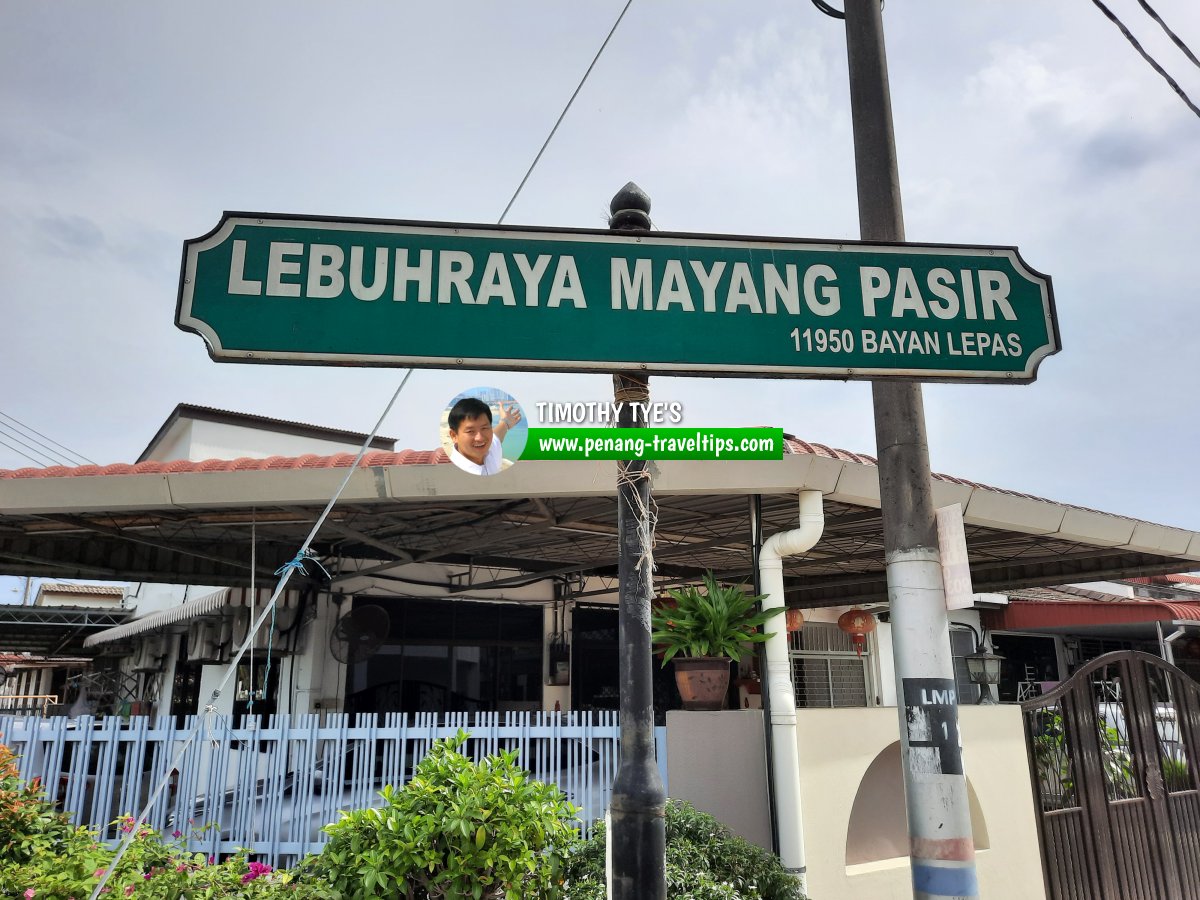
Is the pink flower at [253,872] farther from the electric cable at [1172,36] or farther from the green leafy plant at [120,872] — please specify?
the electric cable at [1172,36]

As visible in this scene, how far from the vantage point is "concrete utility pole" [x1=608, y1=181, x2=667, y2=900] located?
7.69 ft

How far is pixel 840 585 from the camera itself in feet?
44.3

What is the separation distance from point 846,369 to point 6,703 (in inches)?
1938

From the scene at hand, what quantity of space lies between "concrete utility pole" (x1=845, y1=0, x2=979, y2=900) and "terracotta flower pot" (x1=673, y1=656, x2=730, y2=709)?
3.39 m

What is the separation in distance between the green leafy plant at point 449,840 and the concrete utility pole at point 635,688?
2.26 metres

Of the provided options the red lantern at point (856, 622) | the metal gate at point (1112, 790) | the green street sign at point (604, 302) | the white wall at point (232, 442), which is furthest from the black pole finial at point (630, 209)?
the white wall at point (232, 442)

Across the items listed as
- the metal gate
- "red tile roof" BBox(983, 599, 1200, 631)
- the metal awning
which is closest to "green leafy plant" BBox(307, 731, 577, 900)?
the metal gate

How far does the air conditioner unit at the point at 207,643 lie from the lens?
1395 cm

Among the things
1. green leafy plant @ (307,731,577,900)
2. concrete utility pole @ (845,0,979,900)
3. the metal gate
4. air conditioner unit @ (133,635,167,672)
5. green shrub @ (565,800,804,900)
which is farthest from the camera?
air conditioner unit @ (133,635,167,672)

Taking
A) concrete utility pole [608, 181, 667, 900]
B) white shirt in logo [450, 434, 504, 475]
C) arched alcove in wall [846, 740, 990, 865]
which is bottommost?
arched alcove in wall [846, 740, 990, 865]

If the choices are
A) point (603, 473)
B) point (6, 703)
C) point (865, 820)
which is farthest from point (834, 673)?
point (6, 703)

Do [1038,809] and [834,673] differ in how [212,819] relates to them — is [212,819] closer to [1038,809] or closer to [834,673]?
[1038,809]

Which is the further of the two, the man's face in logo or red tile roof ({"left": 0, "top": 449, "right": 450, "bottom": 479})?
red tile roof ({"left": 0, "top": 449, "right": 450, "bottom": 479})

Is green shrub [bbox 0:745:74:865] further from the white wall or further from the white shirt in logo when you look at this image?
the white wall
